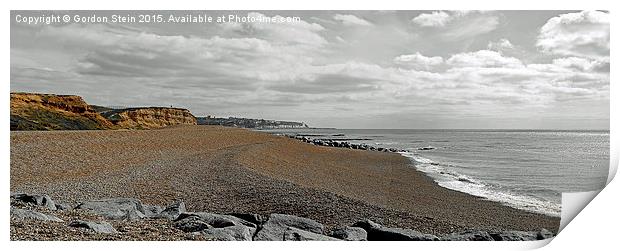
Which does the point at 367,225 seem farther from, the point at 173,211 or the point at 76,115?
the point at 76,115

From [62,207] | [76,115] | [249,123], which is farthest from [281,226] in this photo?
[76,115]

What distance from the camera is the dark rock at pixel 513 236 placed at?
16.2 ft

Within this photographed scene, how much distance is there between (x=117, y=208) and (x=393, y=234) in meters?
2.45

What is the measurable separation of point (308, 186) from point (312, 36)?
5.86ft

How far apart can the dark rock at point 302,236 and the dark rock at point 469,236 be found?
1049 mm

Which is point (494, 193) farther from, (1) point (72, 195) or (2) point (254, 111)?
(1) point (72, 195)


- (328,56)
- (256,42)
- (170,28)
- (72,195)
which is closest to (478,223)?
(328,56)

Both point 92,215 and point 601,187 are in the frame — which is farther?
point 601,187

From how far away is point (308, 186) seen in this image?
596 centimetres

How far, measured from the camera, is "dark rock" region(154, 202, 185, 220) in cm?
471

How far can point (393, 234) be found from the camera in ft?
15.6

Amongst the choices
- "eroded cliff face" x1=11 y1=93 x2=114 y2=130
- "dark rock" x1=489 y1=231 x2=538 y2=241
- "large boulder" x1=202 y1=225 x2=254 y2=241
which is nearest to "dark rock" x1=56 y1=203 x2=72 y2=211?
"eroded cliff face" x1=11 y1=93 x2=114 y2=130
